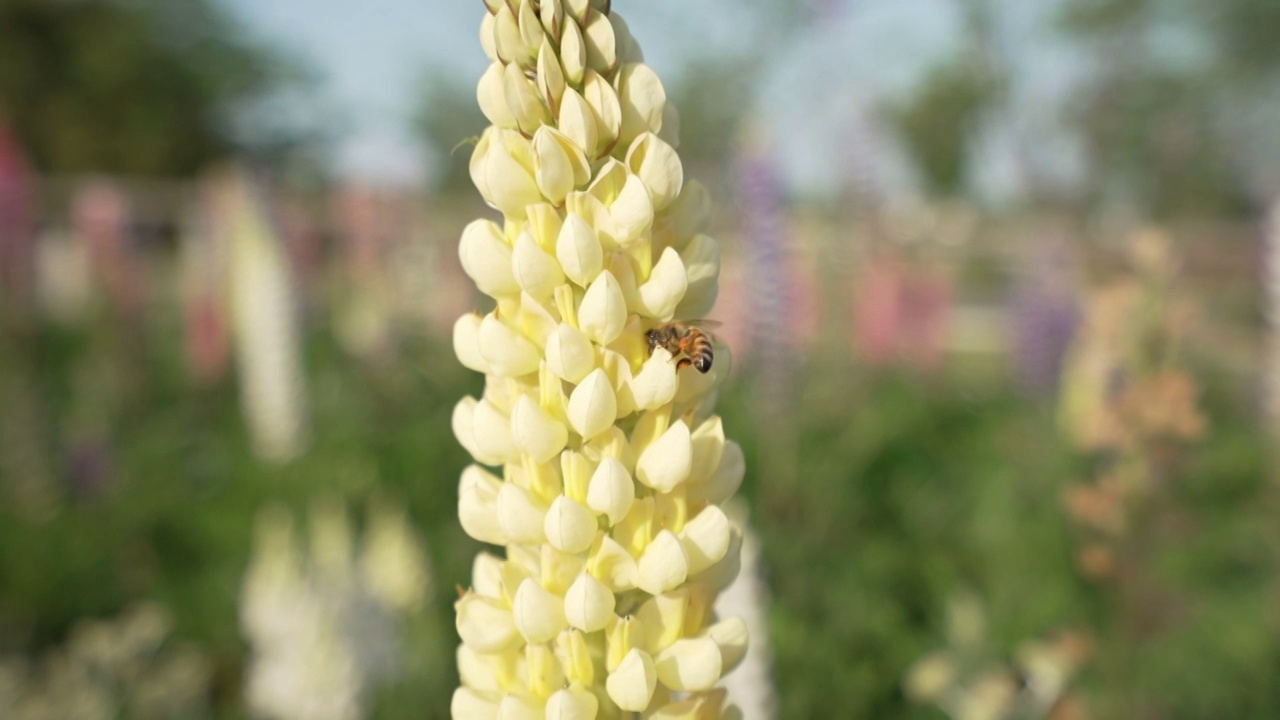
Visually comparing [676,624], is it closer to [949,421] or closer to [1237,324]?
→ [949,421]

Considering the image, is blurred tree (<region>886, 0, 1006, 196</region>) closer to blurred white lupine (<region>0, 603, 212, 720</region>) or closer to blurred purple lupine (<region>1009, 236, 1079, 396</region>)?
blurred purple lupine (<region>1009, 236, 1079, 396</region>)

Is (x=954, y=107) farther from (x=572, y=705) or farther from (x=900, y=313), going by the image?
(x=572, y=705)

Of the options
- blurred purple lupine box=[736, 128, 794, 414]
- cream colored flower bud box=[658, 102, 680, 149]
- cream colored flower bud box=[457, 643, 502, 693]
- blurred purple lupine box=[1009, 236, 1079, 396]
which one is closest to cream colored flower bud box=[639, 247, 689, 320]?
cream colored flower bud box=[658, 102, 680, 149]

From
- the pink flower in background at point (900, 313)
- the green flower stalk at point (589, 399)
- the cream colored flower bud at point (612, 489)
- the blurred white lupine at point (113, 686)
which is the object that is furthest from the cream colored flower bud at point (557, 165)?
the pink flower in background at point (900, 313)

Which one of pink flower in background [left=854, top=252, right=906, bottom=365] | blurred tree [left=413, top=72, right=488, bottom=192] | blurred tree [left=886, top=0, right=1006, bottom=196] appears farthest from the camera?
blurred tree [left=413, top=72, right=488, bottom=192]

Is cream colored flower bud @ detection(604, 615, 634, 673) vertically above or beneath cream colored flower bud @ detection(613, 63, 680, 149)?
beneath

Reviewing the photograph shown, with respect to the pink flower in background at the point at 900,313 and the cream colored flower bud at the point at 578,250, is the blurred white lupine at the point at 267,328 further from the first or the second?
the cream colored flower bud at the point at 578,250

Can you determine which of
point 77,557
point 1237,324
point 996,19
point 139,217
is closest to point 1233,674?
point 77,557
